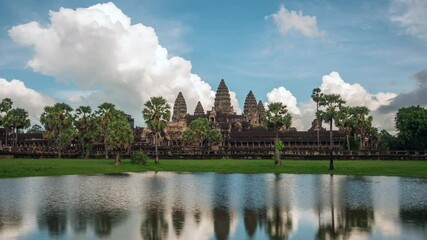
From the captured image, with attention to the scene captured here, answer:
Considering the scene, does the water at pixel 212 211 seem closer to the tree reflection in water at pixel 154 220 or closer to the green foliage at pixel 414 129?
the tree reflection in water at pixel 154 220

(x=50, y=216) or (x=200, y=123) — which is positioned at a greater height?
(x=200, y=123)

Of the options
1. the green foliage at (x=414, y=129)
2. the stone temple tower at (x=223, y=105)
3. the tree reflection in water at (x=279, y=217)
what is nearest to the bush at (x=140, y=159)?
the tree reflection in water at (x=279, y=217)

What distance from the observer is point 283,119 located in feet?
240

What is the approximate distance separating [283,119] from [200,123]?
4473 centimetres

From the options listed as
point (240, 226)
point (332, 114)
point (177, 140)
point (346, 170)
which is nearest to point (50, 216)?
point (240, 226)

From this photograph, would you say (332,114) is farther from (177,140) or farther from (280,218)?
(177,140)

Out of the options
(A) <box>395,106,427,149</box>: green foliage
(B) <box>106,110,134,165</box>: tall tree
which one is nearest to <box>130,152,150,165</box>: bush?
(B) <box>106,110,134,165</box>: tall tree

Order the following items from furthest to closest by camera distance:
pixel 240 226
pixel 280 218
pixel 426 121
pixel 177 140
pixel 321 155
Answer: pixel 177 140 → pixel 426 121 → pixel 321 155 → pixel 280 218 → pixel 240 226

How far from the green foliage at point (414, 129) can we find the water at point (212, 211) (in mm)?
62692

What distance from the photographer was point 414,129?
97.8m

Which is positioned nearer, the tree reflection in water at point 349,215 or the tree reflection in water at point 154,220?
the tree reflection in water at point 154,220

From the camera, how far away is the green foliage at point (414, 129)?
3792 inches

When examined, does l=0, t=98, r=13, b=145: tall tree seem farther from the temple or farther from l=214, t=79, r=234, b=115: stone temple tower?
l=214, t=79, r=234, b=115: stone temple tower

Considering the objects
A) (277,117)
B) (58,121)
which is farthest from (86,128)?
(277,117)
